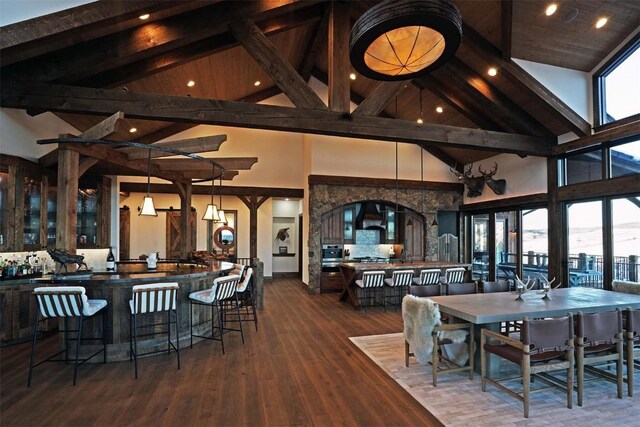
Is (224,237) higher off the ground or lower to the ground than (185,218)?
lower

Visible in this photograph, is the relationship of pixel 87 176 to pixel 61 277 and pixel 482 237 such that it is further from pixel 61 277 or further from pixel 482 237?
pixel 482 237

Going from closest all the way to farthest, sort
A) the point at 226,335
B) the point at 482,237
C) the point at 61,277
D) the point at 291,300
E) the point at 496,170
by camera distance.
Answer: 1. the point at 61,277
2. the point at 226,335
3. the point at 291,300
4. the point at 496,170
5. the point at 482,237

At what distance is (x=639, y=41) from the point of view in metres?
5.32

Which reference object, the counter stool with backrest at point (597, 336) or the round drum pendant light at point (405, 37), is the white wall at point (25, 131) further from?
the counter stool with backrest at point (597, 336)

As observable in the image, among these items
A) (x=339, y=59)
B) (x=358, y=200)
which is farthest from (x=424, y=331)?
(x=358, y=200)

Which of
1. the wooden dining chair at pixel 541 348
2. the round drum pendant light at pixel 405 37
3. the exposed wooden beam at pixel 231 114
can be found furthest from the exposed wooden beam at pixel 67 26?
the wooden dining chair at pixel 541 348

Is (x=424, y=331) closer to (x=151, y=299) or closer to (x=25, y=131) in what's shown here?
(x=151, y=299)

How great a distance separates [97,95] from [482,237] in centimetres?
910

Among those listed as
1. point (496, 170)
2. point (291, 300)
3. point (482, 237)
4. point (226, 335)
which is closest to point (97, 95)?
point (226, 335)

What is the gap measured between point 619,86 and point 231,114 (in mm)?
6582

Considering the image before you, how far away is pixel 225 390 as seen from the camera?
3.19 meters

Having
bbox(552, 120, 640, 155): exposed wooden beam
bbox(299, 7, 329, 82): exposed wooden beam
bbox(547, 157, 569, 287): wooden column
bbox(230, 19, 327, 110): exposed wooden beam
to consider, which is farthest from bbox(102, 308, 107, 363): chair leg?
bbox(552, 120, 640, 155): exposed wooden beam

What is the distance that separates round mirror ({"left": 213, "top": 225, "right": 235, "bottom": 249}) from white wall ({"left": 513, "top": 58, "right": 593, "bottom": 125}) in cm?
851

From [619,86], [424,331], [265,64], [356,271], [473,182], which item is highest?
[265,64]
